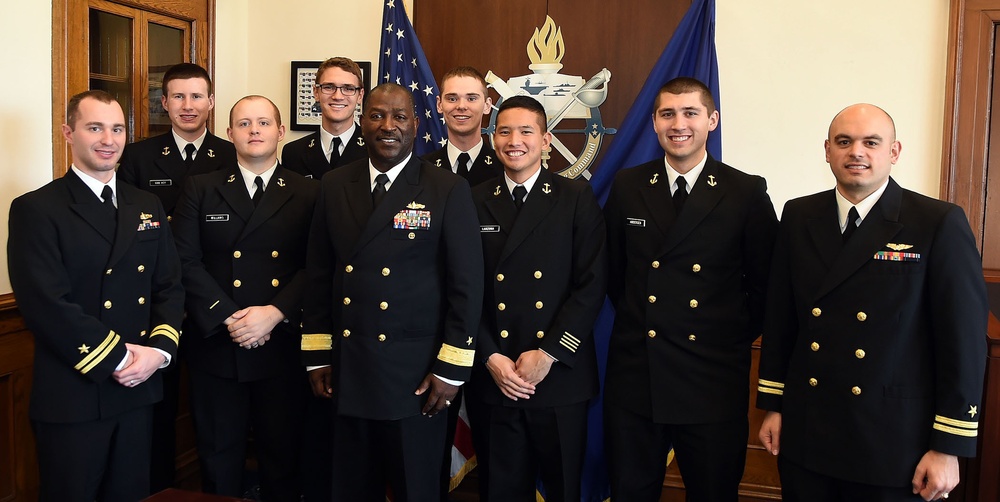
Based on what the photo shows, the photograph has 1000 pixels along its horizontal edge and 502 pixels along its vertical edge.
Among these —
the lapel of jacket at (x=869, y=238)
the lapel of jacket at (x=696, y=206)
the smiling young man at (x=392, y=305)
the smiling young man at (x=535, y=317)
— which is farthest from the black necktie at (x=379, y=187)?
the lapel of jacket at (x=869, y=238)

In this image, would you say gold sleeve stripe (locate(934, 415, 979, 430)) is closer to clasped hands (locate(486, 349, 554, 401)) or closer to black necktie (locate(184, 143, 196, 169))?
clasped hands (locate(486, 349, 554, 401))

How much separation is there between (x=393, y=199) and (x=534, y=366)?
65 cm

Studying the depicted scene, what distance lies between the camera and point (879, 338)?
6.34 feet

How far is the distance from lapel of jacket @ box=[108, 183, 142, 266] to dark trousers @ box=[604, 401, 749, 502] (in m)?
1.57

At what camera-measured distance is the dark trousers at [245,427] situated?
273 centimetres

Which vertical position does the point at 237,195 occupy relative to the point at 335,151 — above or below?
below

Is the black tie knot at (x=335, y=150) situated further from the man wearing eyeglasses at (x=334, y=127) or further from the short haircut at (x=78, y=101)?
the short haircut at (x=78, y=101)

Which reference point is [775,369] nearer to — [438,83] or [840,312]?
[840,312]

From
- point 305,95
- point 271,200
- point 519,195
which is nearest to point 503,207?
point 519,195

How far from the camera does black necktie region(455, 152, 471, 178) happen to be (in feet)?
9.68

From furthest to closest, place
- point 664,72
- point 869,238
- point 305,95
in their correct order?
point 305,95 < point 664,72 < point 869,238

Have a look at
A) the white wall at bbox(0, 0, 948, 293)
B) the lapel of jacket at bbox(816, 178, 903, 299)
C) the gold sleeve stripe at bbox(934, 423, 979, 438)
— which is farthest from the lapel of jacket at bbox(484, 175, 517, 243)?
the white wall at bbox(0, 0, 948, 293)

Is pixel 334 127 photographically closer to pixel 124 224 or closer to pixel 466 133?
pixel 466 133

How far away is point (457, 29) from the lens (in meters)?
3.92
